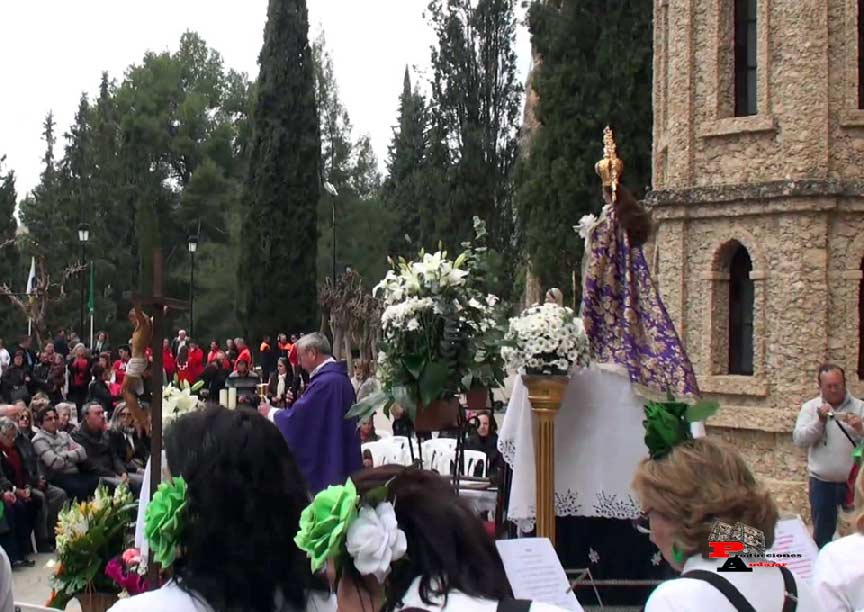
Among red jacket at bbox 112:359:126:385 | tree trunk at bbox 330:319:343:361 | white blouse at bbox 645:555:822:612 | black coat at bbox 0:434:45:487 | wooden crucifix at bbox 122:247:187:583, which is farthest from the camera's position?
tree trunk at bbox 330:319:343:361

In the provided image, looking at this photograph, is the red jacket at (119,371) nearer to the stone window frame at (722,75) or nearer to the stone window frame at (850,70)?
the stone window frame at (722,75)

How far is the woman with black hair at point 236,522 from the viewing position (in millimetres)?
2910

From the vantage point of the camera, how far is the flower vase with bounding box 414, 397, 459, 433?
6.77m

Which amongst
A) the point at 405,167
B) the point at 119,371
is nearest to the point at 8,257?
the point at 405,167

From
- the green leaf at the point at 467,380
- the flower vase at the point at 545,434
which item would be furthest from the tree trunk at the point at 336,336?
the flower vase at the point at 545,434

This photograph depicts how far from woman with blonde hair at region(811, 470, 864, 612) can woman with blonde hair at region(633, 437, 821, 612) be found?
0.66m

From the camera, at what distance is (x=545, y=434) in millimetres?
6570

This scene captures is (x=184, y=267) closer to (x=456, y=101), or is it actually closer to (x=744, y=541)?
(x=456, y=101)

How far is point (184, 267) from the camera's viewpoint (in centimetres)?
5253

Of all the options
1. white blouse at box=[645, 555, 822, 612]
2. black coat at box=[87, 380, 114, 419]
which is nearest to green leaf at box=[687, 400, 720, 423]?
white blouse at box=[645, 555, 822, 612]

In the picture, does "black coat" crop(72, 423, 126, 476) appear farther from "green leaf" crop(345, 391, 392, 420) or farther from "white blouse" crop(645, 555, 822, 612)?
"white blouse" crop(645, 555, 822, 612)

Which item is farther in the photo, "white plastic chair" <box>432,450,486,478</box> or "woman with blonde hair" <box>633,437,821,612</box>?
"white plastic chair" <box>432,450,486,478</box>

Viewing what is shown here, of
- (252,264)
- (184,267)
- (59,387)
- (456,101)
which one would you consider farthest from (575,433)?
(184,267)

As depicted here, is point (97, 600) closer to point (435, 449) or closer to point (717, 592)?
point (717, 592)
